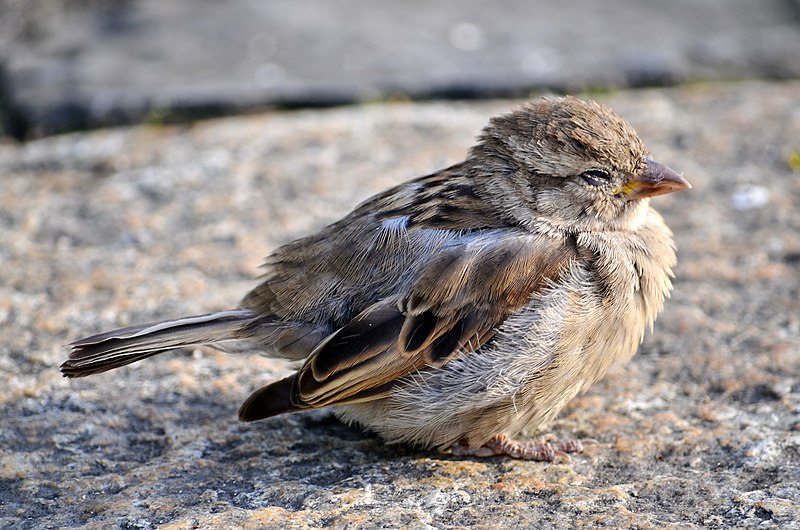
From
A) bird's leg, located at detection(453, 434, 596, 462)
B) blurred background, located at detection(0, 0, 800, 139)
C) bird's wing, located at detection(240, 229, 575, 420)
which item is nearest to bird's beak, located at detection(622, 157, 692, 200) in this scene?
bird's wing, located at detection(240, 229, 575, 420)

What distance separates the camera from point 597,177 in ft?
12.8

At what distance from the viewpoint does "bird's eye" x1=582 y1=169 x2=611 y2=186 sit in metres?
3.88

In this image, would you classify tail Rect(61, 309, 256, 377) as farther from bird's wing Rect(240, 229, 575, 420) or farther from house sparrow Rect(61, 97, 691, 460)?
bird's wing Rect(240, 229, 575, 420)

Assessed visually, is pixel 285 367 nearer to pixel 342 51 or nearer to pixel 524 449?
pixel 524 449

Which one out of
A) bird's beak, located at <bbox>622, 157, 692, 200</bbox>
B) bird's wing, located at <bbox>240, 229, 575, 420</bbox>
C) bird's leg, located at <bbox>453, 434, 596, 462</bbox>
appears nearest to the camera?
bird's wing, located at <bbox>240, 229, 575, 420</bbox>

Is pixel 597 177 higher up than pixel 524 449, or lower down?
higher up

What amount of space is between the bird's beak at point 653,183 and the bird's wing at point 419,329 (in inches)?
22.9

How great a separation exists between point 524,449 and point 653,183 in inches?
44.1

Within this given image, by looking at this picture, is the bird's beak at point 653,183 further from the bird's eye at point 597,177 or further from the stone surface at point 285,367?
the stone surface at point 285,367

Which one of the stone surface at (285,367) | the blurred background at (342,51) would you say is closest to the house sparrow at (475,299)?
the stone surface at (285,367)

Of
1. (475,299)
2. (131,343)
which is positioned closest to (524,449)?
(475,299)

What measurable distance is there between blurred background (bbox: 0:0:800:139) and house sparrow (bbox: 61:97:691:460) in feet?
8.55

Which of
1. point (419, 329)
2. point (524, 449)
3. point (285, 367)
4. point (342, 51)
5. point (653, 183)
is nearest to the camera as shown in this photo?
point (419, 329)

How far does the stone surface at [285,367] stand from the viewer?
3.36 meters
